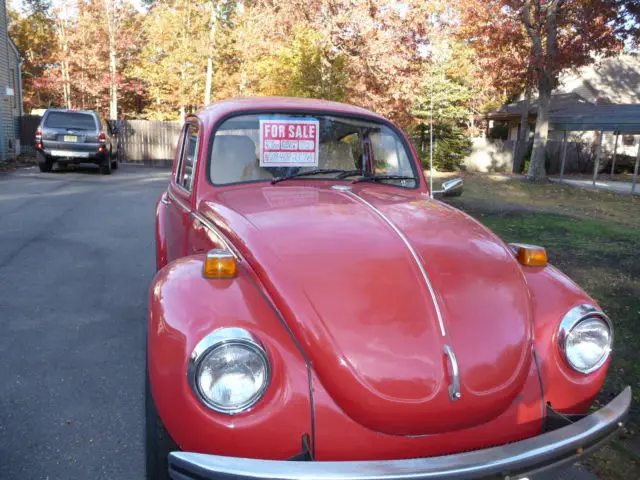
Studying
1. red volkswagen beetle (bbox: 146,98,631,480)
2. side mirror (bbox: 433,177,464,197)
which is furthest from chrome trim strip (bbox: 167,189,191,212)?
side mirror (bbox: 433,177,464,197)

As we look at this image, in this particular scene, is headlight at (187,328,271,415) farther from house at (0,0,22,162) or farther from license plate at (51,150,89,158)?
house at (0,0,22,162)

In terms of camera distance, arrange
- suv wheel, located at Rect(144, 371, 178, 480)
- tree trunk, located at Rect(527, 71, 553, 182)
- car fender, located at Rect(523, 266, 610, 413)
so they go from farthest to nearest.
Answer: tree trunk, located at Rect(527, 71, 553, 182)
car fender, located at Rect(523, 266, 610, 413)
suv wheel, located at Rect(144, 371, 178, 480)

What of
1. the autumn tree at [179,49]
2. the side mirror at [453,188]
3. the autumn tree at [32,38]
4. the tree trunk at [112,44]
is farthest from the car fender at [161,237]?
the autumn tree at [32,38]

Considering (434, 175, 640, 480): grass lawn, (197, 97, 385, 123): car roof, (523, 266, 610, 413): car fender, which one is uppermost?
(197, 97, 385, 123): car roof

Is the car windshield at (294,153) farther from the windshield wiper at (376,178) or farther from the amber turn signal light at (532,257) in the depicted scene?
the amber turn signal light at (532,257)

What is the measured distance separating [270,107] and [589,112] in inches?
897

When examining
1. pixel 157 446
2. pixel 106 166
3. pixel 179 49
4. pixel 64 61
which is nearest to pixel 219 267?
pixel 157 446

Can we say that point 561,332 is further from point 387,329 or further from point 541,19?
point 541,19

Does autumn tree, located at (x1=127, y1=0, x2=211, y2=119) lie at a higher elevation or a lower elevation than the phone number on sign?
higher

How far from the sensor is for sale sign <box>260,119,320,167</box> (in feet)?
11.7

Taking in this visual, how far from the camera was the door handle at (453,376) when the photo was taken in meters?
1.95

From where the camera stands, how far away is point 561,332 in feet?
7.56

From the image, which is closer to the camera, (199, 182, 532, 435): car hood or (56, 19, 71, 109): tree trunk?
(199, 182, 532, 435): car hood

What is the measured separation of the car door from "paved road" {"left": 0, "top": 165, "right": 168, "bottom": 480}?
3.03ft
